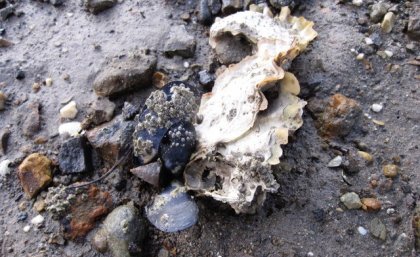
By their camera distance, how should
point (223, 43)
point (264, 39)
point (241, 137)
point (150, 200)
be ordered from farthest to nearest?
point (223, 43) < point (264, 39) < point (150, 200) < point (241, 137)

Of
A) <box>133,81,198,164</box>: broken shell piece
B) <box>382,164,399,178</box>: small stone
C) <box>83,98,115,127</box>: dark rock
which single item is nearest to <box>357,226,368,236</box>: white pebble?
<box>382,164,399,178</box>: small stone

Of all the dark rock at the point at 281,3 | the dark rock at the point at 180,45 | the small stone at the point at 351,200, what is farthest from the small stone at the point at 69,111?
the small stone at the point at 351,200

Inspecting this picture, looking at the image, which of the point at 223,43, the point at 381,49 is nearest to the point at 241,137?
the point at 223,43

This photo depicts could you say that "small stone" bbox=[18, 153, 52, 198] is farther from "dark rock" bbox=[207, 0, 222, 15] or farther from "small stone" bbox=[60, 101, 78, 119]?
"dark rock" bbox=[207, 0, 222, 15]

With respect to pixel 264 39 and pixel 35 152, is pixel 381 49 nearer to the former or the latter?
pixel 264 39

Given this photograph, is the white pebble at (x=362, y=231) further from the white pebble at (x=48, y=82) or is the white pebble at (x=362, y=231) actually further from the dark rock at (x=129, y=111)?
the white pebble at (x=48, y=82)

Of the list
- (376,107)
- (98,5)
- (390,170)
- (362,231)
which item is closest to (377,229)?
(362,231)

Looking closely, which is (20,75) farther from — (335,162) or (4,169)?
(335,162)
